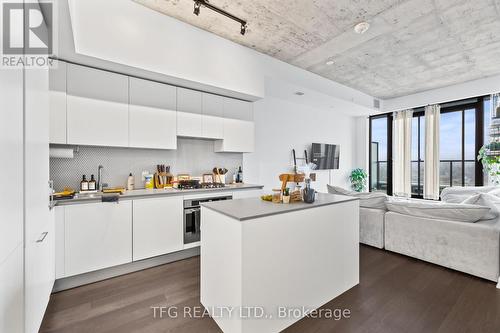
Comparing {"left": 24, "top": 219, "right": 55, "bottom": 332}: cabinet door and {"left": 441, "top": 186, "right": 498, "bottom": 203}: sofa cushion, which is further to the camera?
{"left": 441, "top": 186, "right": 498, "bottom": 203}: sofa cushion

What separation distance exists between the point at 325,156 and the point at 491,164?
Answer: 3193mm

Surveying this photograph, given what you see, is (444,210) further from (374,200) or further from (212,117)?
(212,117)

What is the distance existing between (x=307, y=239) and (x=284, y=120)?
3655 mm

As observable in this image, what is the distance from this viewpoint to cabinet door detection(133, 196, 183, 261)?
8.25ft

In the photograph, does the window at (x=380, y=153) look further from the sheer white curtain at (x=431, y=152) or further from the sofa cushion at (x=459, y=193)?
the sofa cushion at (x=459, y=193)

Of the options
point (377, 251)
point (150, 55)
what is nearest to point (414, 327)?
point (377, 251)

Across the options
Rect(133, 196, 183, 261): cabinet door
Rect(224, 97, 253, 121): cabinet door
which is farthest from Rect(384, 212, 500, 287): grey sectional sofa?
Rect(133, 196, 183, 261): cabinet door

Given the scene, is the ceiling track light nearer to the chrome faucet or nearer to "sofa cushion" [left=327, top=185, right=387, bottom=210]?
the chrome faucet

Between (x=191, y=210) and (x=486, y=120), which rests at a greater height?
(x=486, y=120)

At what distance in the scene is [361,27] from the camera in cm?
290

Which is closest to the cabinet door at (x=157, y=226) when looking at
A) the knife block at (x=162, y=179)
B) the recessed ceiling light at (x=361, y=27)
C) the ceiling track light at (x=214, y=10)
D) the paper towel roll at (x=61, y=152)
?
the knife block at (x=162, y=179)

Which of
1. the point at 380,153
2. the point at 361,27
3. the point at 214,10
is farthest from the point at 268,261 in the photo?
the point at 380,153

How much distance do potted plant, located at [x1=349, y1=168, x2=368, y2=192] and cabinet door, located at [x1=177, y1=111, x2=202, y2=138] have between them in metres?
5.17

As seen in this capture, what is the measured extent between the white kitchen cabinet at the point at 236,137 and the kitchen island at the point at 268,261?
1.72m
